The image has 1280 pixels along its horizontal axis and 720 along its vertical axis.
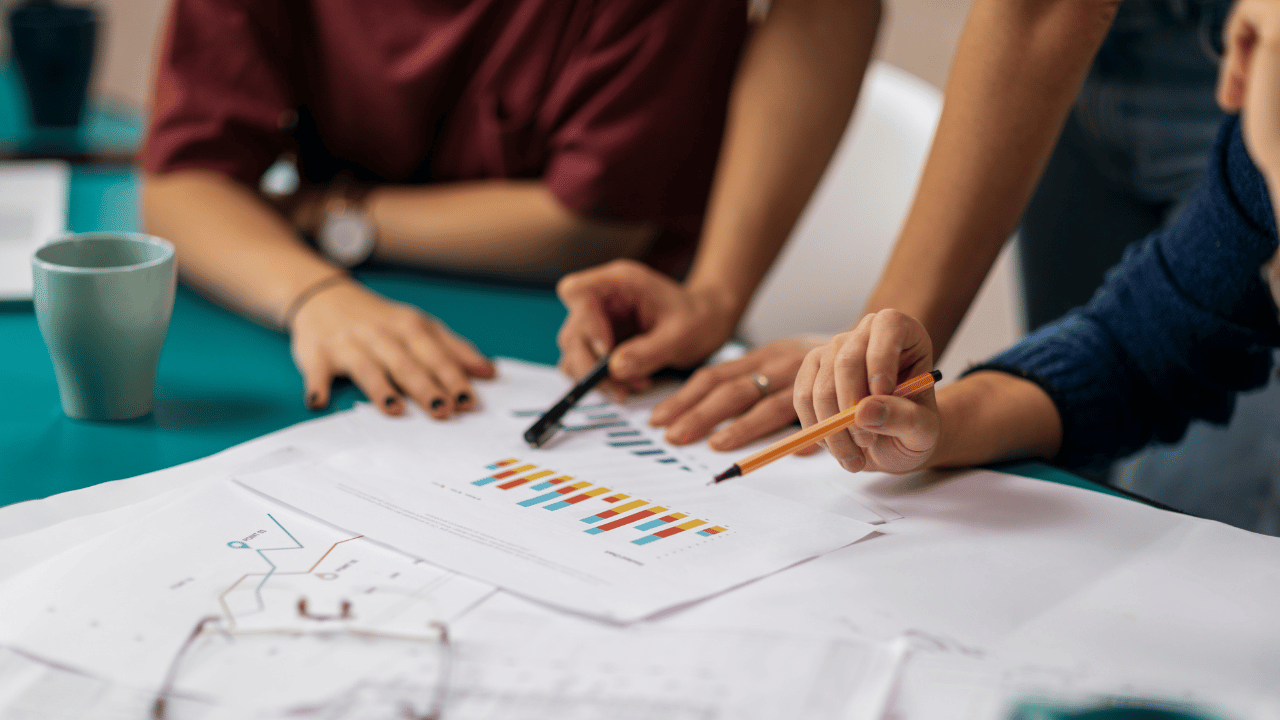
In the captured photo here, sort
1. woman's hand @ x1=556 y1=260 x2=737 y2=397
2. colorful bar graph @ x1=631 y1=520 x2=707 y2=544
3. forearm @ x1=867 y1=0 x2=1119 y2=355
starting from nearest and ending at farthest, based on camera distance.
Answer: colorful bar graph @ x1=631 y1=520 x2=707 y2=544 < forearm @ x1=867 y1=0 x2=1119 y2=355 < woman's hand @ x1=556 y1=260 x2=737 y2=397

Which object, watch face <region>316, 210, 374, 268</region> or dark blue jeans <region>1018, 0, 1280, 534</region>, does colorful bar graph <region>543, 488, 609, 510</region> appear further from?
dark blue jeans <region>1018, 0, 1280, 534</region>

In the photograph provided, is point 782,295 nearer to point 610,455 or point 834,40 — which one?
point 834,40

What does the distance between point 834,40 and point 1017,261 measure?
53 centimetres

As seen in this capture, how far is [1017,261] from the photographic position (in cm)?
129

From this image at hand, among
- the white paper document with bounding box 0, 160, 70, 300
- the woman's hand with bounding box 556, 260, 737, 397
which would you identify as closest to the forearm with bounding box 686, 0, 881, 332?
the woman's hand with bounding box 556, 260, 737, 397

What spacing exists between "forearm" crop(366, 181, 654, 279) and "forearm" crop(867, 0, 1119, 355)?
375mm

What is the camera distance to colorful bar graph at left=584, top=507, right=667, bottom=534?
512mm

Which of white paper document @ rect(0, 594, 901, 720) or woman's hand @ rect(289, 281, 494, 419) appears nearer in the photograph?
white paper document @ rect(0, 594, 901, 720)

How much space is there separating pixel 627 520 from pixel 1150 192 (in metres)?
0.80

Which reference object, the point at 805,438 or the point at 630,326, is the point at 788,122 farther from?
the point at 805,438

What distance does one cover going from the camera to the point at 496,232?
96 cm

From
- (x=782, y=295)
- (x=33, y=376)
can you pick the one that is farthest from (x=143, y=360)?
(x=782, y=295)

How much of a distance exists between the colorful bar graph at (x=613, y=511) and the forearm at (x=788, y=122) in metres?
0.37

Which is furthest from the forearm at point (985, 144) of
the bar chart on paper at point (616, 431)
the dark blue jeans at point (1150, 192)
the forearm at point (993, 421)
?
the dark blue jeans at point (1150, 192)
